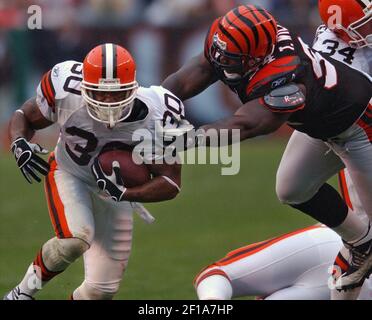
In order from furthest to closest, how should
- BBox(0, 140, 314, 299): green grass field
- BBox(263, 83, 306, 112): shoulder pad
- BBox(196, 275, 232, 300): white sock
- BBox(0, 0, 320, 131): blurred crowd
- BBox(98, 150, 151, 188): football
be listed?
BBox(0, 0, 320, 131): blurred crowd < BBox(0, 140, 314, 299): green grass field < BBox(98, 150, 151, 188): football < BBox(263, 83, 306, 112): shoulder pad < BBox(196, 275, 232, 300): white sock

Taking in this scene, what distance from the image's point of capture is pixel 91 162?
20.1 feet

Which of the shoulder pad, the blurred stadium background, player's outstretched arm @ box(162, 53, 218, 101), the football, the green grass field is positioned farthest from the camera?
the blurred stadium background

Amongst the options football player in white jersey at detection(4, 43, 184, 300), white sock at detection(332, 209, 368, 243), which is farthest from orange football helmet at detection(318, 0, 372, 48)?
football player in white jersey at detection(4, 43, 184, 300)

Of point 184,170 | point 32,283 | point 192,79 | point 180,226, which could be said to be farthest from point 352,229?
point 184,170

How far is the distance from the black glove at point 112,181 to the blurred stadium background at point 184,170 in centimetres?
157

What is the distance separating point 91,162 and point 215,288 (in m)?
1.33

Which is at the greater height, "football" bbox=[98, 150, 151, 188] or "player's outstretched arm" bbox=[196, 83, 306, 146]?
"player's outstretched arm" bbox=[196, 83, 306, 146]

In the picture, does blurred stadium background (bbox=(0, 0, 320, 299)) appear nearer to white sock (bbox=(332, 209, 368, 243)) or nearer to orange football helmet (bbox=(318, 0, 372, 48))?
white sock (bbox=(332, 209, 368, 243))

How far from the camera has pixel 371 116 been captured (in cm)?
634

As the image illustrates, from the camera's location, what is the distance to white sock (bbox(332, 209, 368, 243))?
6.55 meters

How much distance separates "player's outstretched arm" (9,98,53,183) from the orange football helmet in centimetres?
186

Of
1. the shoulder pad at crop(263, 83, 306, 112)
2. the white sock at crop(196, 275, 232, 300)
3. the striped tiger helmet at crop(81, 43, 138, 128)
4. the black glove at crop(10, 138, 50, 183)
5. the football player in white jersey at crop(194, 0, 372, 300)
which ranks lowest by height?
the white sock at crop(196, 275, 232, 300)
